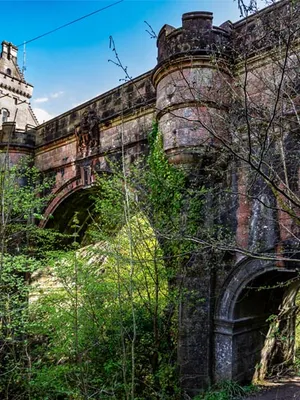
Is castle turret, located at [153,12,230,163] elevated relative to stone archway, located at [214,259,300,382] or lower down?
elevated

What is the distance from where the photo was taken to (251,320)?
5938 mm

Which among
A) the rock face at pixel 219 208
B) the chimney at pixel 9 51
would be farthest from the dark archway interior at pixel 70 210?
the chimney at pixel 9 51

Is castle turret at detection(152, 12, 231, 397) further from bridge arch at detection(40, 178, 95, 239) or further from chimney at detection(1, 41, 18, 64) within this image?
chimney at detection(1, 41, 18, 64)

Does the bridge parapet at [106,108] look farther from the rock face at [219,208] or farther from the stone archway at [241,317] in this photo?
the stone archway at [241,317]

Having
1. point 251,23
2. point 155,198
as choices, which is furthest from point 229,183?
point 251,23

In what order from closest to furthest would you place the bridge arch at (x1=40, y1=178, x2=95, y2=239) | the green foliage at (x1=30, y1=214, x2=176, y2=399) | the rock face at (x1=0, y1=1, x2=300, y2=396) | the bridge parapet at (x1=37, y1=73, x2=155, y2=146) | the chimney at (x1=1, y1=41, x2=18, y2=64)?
the rock face at (x1=0, y1=1, x2=300, y2=396)
the green foliage at (x1=30, y1=214, x2=176, y2=399)
the bridge parapet at (x1=37, y1=73, x2=155, y2=146)
the bridge arch at (x1=40, y1=178, x2=95, y2=239)
the chimney at (x1=1, y1=41, x2=18, y2=64)

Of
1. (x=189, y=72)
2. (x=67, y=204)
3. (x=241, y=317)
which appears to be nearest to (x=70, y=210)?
(x=67, y=204)

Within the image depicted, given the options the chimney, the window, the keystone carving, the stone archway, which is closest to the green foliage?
the stone archway

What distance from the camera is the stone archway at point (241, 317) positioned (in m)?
5.32

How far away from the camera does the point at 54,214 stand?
9.70 meters

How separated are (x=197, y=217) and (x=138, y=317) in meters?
2.23

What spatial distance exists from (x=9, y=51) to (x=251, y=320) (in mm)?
21714

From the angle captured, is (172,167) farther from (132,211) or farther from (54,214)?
(54,214)

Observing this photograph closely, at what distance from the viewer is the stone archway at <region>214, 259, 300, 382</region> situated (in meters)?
5.32
